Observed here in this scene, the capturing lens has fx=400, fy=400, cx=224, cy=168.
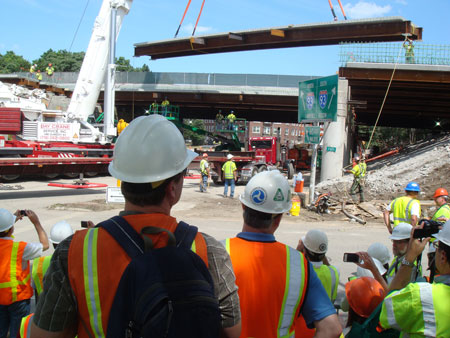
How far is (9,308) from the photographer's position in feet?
11.8

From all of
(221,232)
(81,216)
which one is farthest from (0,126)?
(221,232)

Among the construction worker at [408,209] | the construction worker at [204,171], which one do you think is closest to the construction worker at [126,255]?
the construction worker at [408,209]

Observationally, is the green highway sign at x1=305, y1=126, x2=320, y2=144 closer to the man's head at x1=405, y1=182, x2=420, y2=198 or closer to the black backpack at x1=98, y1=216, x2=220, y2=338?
the man's head at x1=405, y1=182, x2=420, y2=198

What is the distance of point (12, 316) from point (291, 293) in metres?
2.77

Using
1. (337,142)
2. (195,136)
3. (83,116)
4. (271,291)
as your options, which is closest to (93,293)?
(271,291)

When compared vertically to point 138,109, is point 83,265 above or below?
below

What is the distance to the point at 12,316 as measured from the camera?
358 cm

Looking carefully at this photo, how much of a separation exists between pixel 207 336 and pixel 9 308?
3.03 meters

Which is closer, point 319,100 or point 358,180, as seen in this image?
point 319,100

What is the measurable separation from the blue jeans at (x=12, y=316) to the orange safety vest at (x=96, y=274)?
257 cm

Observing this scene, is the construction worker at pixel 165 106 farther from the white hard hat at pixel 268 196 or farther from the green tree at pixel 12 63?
the green tree at pixel 12 63

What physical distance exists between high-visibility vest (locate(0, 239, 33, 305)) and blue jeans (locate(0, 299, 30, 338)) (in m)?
0.06

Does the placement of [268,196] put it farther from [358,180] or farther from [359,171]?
[358,180]

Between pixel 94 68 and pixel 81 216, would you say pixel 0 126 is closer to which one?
pixel 94 68
